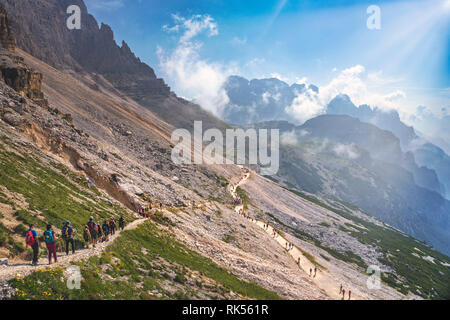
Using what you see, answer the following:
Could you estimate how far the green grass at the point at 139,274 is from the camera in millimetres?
14500

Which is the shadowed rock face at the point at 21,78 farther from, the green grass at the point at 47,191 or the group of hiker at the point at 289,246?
the group of hiker at the point at 289,246

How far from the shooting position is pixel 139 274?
2089cm

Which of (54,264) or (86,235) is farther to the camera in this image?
(86,235)

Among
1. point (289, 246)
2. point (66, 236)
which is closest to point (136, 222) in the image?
point (66, 236)

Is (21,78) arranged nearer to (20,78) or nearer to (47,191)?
(20,78)

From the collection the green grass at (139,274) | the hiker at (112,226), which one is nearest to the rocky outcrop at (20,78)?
the hiker at (112,226)

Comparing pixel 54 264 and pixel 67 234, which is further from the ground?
pixel 67 234

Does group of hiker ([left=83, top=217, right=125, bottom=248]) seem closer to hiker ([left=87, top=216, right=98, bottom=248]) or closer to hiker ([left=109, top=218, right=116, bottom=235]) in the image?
hiker ([left=87, top=216, right=98, bottom=248])

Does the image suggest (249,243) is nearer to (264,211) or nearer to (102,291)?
(102,291)

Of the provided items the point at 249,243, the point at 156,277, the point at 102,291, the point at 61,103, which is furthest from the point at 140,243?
the point at 61,103

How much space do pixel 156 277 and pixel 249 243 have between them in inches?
1327

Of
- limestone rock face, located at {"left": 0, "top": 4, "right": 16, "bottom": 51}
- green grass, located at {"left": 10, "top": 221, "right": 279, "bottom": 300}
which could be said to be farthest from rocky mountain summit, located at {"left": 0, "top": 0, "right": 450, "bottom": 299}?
limestone rock face, located at {"left": 0, "top": 4, "right": 16, "bottom": 51}
